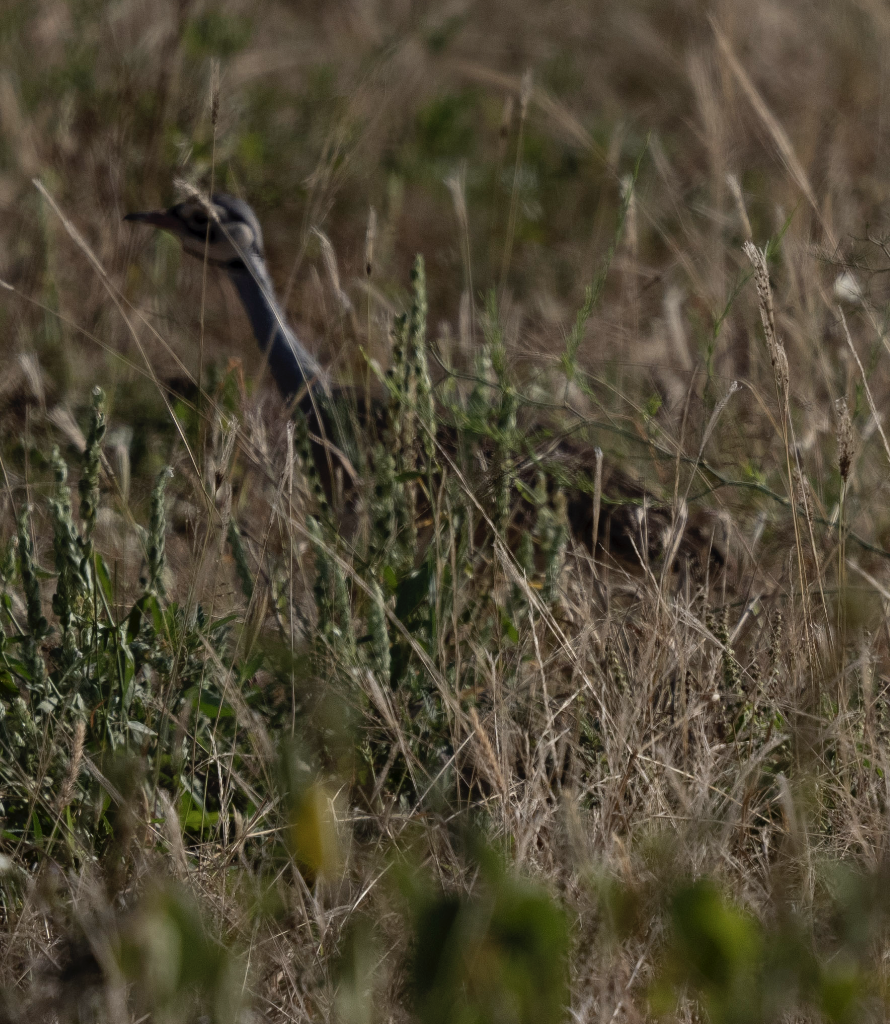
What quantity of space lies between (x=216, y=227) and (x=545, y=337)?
990mm

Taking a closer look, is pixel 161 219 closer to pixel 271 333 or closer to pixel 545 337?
pixel 271 333

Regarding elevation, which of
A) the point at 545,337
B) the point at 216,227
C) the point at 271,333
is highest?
the point at 216,227

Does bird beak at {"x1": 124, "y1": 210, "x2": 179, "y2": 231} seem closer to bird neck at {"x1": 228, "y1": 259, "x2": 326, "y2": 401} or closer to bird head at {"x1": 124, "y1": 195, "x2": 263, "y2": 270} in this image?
bird head at {"x1": 124, "y1": 195, "x2": 263, "y2": 270}

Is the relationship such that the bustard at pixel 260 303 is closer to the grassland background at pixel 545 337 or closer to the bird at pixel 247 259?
the bird at pixel 247 259

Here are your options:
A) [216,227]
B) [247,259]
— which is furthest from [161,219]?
[247,259]

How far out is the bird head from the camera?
11.4 ft

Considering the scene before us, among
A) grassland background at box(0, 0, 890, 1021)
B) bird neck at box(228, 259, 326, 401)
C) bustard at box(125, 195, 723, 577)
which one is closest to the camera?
grassland background at box(0, 0, 890, 1021)

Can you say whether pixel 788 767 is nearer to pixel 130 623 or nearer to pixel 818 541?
pixel 818 541

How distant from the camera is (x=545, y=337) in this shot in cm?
338

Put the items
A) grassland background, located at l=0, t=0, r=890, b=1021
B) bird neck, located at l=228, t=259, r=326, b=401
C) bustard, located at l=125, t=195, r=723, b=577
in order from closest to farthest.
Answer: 1. grassland background, located at l=0, t=0, r=890, b=1021
2. bustard, located at l=125, t=195, r=723, b=577
3. bird neck, located at l=228, t=259, r=326, b=401

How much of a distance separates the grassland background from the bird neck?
0.11 m

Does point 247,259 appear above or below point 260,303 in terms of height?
above

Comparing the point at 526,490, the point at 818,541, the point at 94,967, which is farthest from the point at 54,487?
the point at 94,967

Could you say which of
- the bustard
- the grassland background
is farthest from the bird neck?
the grassland background
